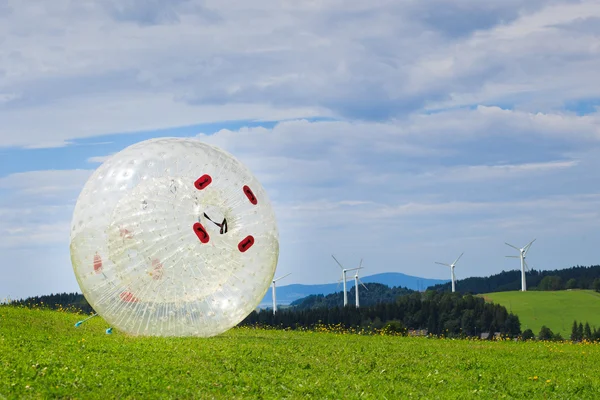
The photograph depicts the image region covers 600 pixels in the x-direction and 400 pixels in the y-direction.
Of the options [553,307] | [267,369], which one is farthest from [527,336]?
[553,307]

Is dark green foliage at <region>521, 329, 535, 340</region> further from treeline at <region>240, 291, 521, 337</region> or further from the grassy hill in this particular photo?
the grassy hill

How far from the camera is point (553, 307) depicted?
13250 centimetres

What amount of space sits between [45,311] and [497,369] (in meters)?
20.6

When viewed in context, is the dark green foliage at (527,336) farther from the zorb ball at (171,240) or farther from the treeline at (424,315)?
the zorb ball at (171,240)

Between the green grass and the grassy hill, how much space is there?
327 ft

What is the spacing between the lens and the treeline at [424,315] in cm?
6706

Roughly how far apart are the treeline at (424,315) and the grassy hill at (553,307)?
4088 centimetres

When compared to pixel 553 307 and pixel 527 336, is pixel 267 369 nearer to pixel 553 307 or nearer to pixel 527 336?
pixel 527 336

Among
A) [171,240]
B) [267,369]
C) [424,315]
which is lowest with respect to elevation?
[424,315]

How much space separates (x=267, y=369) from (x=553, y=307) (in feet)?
403

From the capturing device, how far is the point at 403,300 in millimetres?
80312

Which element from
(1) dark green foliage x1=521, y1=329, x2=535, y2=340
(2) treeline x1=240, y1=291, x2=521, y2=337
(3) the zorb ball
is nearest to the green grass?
(3) the zorb ball

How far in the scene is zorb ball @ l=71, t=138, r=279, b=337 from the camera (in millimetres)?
22406

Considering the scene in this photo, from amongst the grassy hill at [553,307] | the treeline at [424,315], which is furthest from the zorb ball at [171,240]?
the grassy hill at [553,307]
